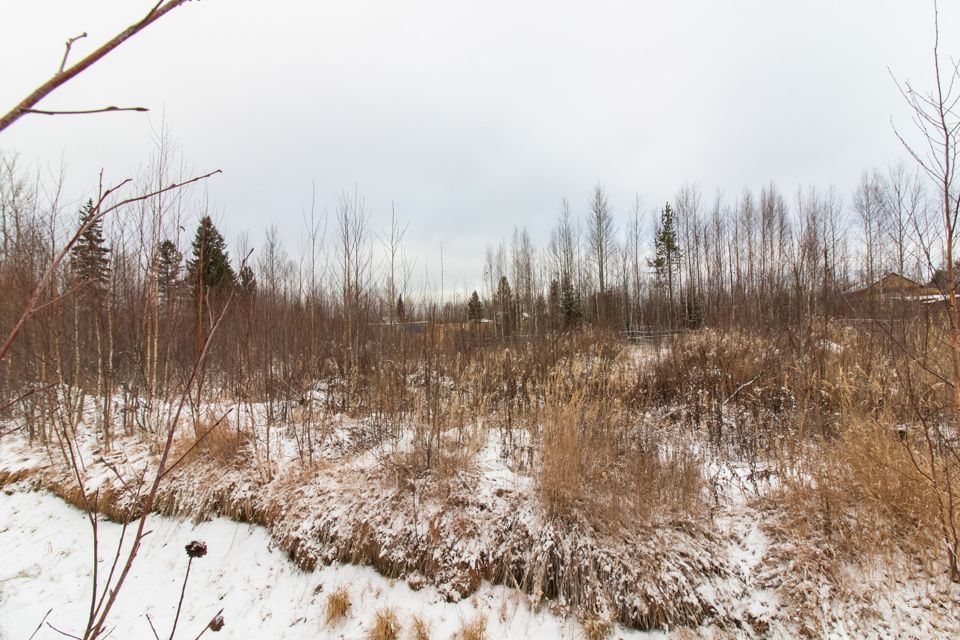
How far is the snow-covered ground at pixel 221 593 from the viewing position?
3.23m

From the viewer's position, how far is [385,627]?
3117 millimetres

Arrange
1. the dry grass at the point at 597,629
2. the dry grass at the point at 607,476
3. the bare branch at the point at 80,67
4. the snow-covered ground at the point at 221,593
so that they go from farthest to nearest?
1. the dry grass at the point at 607,476
2. the snow-covered ground at the point at 221,593
3. the dry grass at the point at 597,629
4. the bare branch at the point at 80,67

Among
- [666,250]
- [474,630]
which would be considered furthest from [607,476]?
[666,250]

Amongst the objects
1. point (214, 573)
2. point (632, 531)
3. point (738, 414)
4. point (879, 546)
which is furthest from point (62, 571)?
point (738, 414)

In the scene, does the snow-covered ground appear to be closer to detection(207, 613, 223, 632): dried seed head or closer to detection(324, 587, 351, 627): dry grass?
detection(324, 587, 351, 627): dry grass

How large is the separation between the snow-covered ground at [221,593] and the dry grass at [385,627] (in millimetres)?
56

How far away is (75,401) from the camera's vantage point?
6133 millimetres

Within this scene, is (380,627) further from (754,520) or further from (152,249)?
(152,249)

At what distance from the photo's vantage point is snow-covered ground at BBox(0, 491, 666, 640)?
3229 millimetres

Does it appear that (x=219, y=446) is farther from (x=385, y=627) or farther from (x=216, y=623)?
(x=216, y=623)

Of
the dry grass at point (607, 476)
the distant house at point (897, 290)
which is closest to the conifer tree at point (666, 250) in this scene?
the distant house at point (897, 290)

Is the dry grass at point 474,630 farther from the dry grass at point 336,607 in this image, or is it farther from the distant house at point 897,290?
the distant house at point 897,290

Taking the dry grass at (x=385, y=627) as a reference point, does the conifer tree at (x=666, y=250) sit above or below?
→ above

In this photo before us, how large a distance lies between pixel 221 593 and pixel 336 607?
4.16 ft
